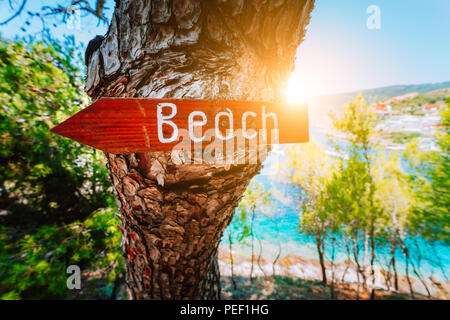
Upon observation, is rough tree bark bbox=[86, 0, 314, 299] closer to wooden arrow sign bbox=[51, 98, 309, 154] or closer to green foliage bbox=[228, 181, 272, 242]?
wooden arrow sign bbox=[51, 98, 309, 154]

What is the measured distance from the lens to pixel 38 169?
5035mm

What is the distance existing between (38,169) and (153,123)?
7.04 m

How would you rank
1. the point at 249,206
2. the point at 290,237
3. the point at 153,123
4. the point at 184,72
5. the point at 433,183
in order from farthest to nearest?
the point at 290,237 → the point at 249,206 → the point at 433,183 → the point at 184,72 → the point at 153,123

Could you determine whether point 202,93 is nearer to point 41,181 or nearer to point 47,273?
point 47,273

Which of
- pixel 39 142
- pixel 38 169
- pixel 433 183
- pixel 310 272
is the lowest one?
pixel 310 272

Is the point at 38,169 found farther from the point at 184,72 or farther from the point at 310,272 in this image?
the point at 310,272

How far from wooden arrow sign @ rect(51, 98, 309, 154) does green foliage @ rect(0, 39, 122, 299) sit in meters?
4.08

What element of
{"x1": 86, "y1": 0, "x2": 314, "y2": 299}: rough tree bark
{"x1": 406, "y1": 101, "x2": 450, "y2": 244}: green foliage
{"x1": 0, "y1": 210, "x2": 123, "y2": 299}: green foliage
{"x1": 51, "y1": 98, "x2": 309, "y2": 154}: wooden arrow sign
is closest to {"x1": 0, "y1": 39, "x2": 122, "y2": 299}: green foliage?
{"x1": 0, "y1": 210, "x2": 123, "y2": 299}: green foliage

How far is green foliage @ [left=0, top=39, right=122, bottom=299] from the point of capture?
3.81 m

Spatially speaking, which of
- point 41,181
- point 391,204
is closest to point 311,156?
point 391,204

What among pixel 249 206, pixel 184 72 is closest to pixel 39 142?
pixel 184 72

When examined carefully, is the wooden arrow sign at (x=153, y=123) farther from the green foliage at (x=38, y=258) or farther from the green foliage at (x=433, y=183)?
the green foliage at (x=433, y=183)

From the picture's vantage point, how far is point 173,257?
1.15m
